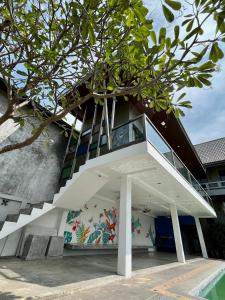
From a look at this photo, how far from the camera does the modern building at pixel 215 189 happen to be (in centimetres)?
1320

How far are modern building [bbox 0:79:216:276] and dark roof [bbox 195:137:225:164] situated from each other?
6.98 metres

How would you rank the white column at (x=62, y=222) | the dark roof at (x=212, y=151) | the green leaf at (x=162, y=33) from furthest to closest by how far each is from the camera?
1. the dark roof at (x=212, y=151)
2. the white column at (x=62, y=222)
3. the green leaf at (x=162, y=33)

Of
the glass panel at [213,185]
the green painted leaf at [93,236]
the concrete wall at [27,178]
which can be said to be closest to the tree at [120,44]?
Result: the concrete wall at [27,178]

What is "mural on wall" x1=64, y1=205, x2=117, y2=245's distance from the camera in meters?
8.30

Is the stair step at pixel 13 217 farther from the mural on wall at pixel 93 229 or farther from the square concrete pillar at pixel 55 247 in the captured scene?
the mural on wall at pixel 93 229

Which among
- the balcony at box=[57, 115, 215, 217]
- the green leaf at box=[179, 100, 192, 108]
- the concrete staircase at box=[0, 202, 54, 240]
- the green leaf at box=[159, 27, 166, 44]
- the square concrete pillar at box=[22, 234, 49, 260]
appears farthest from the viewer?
the square concrete pillar at box=[22, 234, 49, 260]

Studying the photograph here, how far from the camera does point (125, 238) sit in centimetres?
525

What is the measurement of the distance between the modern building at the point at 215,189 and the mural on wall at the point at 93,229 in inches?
318

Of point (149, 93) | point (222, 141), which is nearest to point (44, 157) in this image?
point (149, 93)

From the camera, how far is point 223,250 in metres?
12.9

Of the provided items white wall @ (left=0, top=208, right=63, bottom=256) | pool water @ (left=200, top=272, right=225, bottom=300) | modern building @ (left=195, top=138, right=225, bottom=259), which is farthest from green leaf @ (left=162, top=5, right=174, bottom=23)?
modern building @ (left=195, top=138, right=225, bottom=259)

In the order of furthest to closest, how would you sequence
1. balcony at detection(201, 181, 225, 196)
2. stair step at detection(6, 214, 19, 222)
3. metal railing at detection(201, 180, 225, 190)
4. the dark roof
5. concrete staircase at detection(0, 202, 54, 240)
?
the dark roof, metal railing at detection(201, 180, 225, 190), balcony at detection(201, 181, 225, 196), stair step at detection(6, 214, 19, 222), concrete staircase at detection(0, 202, 54, 240)

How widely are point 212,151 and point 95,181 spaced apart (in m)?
15.7

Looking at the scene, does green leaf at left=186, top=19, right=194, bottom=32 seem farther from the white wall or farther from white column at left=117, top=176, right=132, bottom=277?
the white wall
